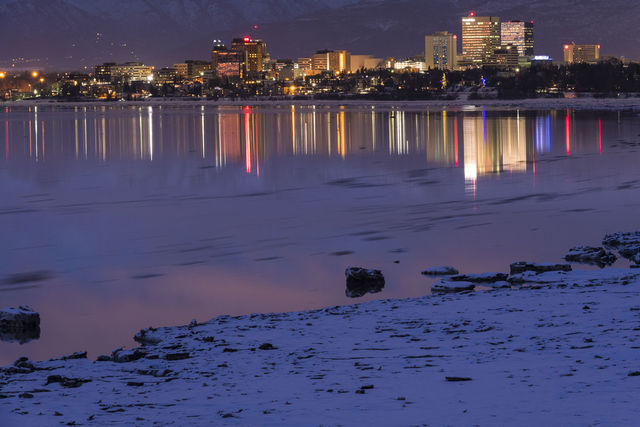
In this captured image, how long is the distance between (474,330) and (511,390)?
2.86m

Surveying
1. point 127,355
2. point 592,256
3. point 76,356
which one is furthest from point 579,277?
point 76,356

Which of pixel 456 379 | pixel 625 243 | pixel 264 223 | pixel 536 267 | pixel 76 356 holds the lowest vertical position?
pixel 76 356

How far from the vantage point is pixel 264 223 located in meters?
22.4

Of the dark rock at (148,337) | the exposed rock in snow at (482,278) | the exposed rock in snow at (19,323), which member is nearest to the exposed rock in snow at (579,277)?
the exposed rock in snow at (482,278)

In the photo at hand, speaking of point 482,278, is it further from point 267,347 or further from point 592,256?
point 267,347

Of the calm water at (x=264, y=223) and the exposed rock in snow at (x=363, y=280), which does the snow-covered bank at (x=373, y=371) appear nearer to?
the calm water at (x=264, y=223)

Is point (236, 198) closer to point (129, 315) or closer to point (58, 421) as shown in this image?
point (129, 315)

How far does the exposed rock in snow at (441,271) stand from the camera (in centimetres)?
1565

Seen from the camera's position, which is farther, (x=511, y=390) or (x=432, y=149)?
(x=432, y=149)

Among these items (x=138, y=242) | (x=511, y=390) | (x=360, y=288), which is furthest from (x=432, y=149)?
(x=511, y=390)

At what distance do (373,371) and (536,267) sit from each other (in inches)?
281

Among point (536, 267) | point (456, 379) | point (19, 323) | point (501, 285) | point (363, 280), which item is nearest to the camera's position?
point (456, 379)

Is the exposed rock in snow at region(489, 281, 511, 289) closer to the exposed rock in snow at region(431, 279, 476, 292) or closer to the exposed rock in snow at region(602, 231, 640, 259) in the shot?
the exposed rock in snow at region(431, 279, 476, 292)

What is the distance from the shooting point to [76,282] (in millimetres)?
15695
